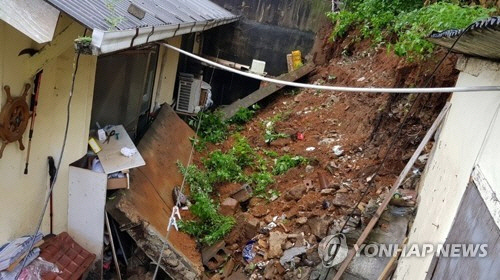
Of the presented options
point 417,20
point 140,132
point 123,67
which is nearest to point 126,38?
point 123,67

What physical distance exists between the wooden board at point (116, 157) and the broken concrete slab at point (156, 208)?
350mm

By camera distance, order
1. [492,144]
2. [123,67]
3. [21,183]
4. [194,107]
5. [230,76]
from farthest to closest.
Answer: [230,76] → [194,107] → [123,67] → [21,183] → [492,144]

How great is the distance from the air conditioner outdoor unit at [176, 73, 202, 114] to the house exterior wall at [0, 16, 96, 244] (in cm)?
446

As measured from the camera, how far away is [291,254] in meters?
5.07

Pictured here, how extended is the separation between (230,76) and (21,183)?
7.92 metres

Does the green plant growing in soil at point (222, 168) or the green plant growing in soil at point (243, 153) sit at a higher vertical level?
the green plant growing in soil at point (243, 153)

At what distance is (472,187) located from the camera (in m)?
2.67

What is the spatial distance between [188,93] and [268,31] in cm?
343

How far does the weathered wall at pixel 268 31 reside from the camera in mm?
10680

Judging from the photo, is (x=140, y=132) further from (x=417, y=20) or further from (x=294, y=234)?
(x=417, y=20)

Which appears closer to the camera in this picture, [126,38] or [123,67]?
[126,38]

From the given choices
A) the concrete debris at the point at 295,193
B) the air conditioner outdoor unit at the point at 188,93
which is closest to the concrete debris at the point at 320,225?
the concrete debris at the point at 295,193

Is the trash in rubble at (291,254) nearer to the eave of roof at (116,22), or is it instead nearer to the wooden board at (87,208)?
the wooden board at (87,208)

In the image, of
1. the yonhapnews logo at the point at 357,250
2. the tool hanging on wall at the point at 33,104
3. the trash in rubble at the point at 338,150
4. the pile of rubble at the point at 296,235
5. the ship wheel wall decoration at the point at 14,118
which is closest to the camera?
the ship wheel wall decoration at the point at 14,118
